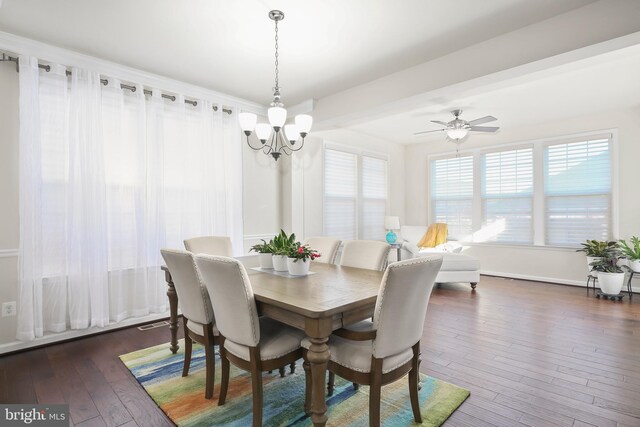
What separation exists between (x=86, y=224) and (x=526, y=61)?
4.05m

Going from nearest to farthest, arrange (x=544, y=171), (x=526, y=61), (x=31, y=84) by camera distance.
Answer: (x=526, y=61) < (x=31, y=84) < (x=544, y=171)

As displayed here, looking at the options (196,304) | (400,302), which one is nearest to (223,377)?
(196,304)

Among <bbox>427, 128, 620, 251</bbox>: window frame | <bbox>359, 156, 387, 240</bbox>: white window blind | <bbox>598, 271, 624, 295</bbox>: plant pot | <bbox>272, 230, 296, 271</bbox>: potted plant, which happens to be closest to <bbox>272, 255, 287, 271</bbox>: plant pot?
<bbox>272, 230, 296, 271</bbox>: potted plant

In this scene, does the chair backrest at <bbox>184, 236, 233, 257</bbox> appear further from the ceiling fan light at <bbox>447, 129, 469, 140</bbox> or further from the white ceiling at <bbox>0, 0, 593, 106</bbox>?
the ceiling fan light at <bbox>447, 129, 469, 140</bbox>

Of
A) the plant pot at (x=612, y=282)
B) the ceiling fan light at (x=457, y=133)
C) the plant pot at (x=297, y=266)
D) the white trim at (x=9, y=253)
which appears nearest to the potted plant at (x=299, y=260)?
the plant pot at (x=297, y=266)

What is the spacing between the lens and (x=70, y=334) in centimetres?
310

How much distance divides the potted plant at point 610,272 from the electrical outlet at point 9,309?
673 cm

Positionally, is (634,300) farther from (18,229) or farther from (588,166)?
(18,229)

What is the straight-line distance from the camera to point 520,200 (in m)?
5.84

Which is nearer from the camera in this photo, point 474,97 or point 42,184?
point 42,184

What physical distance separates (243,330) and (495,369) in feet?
6.56

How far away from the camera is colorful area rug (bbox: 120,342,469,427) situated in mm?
1918

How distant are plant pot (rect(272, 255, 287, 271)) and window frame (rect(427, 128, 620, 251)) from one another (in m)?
5.02

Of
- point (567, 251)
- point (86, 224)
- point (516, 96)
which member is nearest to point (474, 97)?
point (516, 96)
